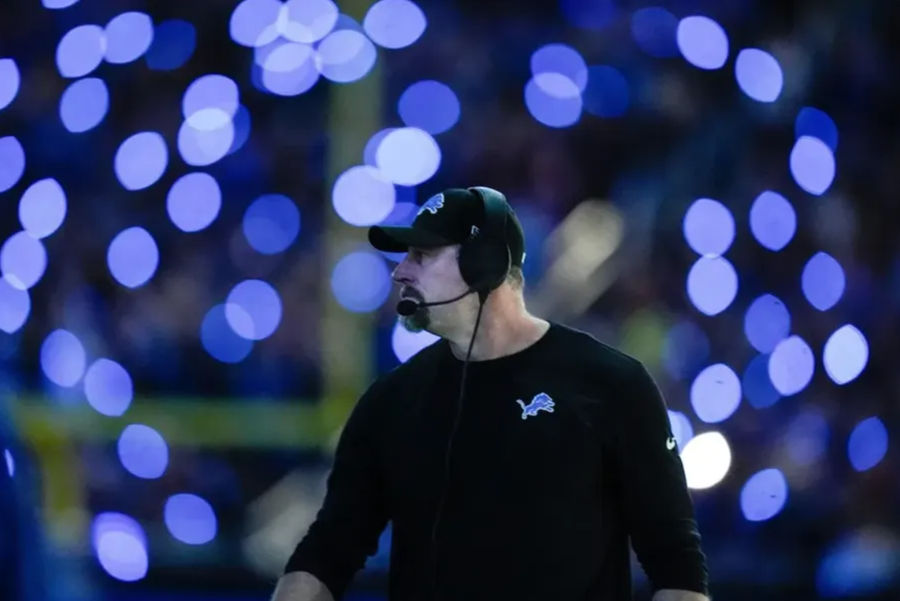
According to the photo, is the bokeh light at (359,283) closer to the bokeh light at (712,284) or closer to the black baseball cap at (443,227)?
the bokeh light at (712,284)

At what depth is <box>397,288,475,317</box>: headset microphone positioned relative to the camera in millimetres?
1984

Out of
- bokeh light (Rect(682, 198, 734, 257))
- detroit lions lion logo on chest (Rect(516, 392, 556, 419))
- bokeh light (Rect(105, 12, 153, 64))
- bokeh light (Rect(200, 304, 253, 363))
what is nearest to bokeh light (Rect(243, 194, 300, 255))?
bokeh light (Rect(200, 304, 253, 363))

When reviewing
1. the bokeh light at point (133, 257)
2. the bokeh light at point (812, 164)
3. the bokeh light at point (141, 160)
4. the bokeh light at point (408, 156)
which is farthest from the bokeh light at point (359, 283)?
the bokeh light at point (812, 164)

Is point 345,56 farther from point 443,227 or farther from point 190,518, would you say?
point 443,227

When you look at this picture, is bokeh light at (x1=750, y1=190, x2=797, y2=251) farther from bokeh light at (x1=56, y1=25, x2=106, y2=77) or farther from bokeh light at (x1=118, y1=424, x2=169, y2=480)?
bokeh light at (x1=56, y1=25, x2=106, y2=77)

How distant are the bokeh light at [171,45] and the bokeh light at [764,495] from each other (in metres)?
2.60

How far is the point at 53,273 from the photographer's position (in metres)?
4.96

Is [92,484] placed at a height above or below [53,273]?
below

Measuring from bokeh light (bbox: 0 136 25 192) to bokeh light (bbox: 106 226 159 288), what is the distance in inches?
18.0

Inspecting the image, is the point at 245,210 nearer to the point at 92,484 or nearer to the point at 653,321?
the point at 92,484

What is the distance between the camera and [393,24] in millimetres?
5242

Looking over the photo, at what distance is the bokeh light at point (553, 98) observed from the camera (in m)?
5.15

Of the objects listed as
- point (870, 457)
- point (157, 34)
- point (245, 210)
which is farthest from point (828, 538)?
point (157, 34)

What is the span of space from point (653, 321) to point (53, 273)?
84.6 inches
